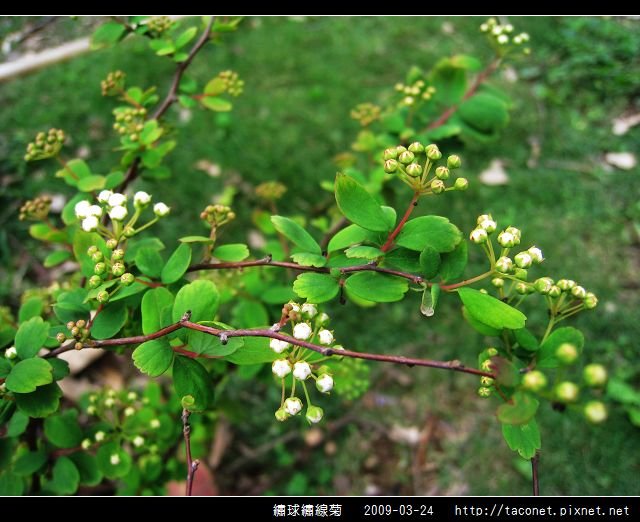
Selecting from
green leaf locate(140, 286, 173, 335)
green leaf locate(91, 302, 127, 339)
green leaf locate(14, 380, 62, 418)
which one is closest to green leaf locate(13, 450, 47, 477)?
green leaf locate(14, 380, 62, 418)

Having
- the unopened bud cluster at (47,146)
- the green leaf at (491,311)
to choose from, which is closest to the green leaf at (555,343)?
the green leaf at (491,311)

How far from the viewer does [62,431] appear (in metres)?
1.50

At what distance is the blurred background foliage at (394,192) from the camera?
90.1 inches

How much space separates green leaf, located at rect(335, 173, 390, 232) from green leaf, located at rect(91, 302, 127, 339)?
1.90 ft

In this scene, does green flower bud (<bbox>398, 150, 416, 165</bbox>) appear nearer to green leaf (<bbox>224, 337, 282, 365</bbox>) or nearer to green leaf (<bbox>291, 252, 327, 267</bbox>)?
green leaf (<bbox>291, 252, 327, 267</bbox>)

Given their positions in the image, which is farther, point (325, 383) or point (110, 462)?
point (110, 462)

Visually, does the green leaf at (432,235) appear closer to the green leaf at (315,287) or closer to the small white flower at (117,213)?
the green leaf at (315,287)

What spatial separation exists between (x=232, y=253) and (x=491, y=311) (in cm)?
64

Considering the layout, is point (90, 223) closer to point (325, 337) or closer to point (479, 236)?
point (325, 337)

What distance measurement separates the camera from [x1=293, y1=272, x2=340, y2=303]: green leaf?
1.09 m

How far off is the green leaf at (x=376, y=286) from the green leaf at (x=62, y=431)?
1.00m

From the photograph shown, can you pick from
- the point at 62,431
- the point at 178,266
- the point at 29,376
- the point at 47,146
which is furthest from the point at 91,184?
the point at 62,431

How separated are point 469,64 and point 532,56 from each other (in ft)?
5.76
